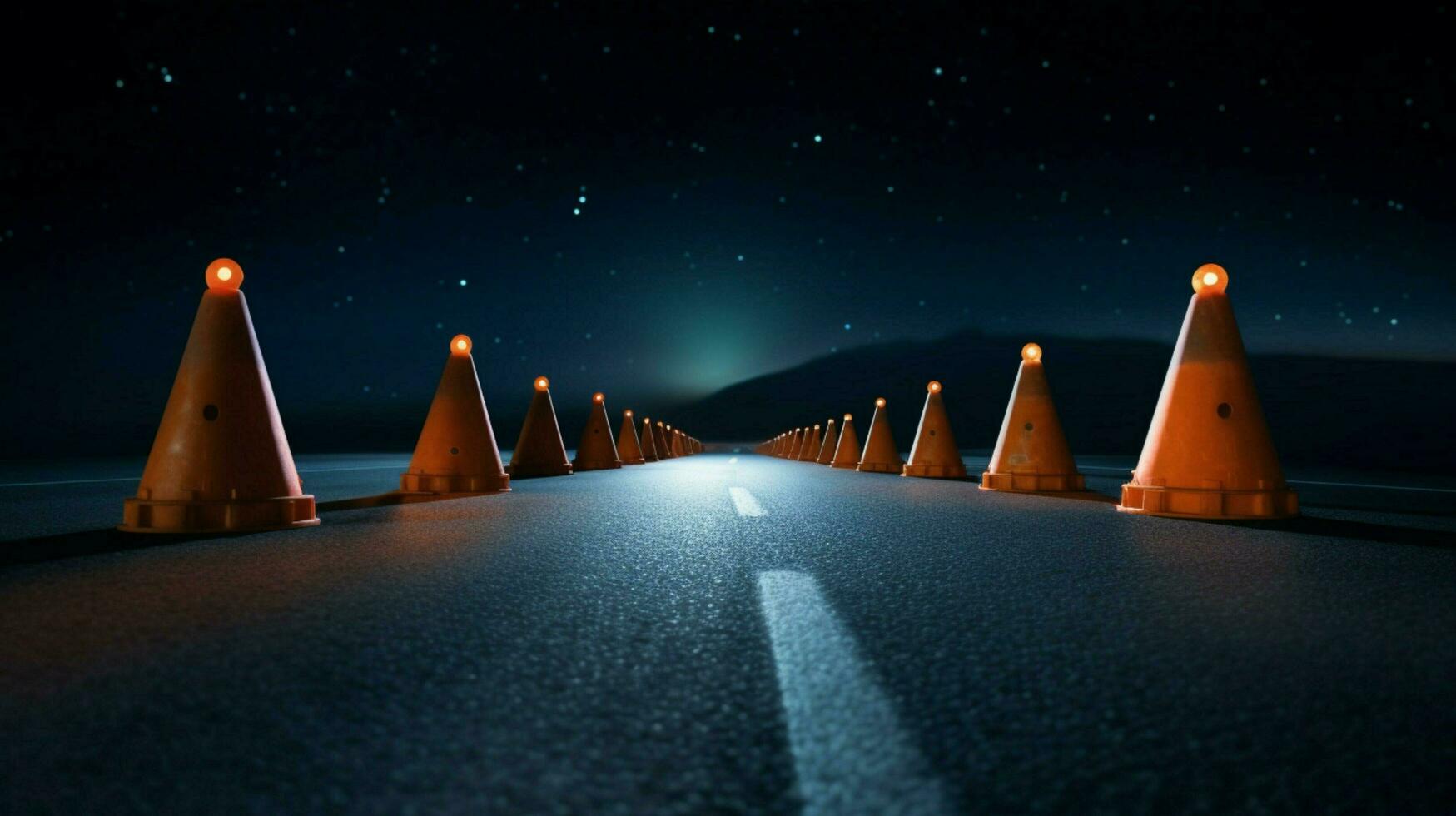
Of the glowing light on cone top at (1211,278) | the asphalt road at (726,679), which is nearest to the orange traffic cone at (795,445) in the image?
the glowing light on cone top at (1211,278)

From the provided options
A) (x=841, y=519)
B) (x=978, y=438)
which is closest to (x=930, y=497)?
(x=841, y=519)

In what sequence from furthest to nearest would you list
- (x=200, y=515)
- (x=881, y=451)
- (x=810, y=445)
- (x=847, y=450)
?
(x=810, y=445) < (x=847, y=450) < (x=881, y=451) < (x=200, y=515)

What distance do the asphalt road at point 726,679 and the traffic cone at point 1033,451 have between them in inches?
216

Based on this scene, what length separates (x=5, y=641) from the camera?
107 inches

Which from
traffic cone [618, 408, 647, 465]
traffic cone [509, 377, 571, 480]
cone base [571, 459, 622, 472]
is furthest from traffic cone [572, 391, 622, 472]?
traffic cone [618, 408, 647, 465]

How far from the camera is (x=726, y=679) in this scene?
7.54ft

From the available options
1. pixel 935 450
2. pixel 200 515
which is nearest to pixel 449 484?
pixel 200 515

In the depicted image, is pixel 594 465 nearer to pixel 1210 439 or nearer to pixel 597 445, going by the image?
pixel 597 445

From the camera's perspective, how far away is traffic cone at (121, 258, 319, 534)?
5.97 m

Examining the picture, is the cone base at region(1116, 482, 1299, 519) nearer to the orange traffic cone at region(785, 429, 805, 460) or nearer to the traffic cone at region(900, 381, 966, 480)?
the traffic cone at region(900, 381, 966, 480)

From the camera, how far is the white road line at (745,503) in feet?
24.9

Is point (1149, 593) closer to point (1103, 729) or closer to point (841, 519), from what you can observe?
point (1103, 729)

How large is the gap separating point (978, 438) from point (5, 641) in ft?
372

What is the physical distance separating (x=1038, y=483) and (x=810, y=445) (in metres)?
26.4
